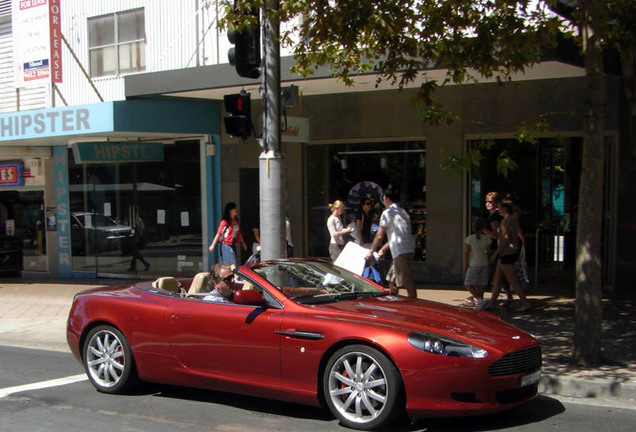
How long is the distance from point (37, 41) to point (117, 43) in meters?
1.72

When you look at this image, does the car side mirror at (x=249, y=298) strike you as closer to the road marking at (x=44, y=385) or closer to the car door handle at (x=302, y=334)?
the car door handle at (x=302, y=334)

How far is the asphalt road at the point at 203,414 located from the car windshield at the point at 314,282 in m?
1.00

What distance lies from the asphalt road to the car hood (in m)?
0.70

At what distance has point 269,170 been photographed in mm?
8945

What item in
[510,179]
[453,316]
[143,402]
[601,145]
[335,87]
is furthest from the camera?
[510,179]

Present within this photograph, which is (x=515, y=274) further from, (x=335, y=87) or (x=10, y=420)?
(x=10, y=420)

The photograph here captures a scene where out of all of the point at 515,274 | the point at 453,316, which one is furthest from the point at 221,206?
the point at 453,316

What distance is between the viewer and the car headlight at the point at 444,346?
5.14m

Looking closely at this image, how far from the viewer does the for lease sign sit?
1479 cm

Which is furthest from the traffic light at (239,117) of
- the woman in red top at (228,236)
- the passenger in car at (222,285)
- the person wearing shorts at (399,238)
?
the woman in red top at (228,236)

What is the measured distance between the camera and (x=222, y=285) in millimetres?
6441

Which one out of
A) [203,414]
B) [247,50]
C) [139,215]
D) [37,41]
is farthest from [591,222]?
[37,41]

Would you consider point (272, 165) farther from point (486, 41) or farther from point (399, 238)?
point (486, 41)

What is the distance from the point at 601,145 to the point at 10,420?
6.12m
